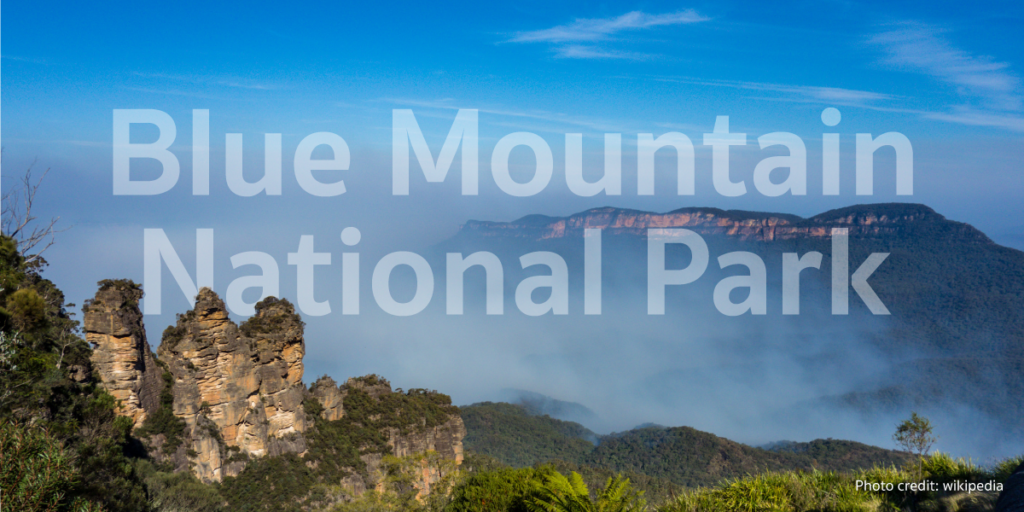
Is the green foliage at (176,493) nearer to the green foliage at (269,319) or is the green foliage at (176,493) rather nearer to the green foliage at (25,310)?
Answer: the green foliage at (25,310)

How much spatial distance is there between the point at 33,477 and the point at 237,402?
97.1ft

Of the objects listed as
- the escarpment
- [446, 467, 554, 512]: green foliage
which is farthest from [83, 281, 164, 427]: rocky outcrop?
[446, 467, 554, 512]: green foliage

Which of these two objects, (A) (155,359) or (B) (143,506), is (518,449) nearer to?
(A) (155,359)

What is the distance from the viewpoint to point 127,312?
28.5m

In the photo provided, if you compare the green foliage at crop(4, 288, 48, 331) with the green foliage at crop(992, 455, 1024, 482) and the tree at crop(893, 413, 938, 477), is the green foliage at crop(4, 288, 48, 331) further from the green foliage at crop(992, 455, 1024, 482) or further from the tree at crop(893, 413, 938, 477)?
the tree at crop(893, 413, 938, 477)

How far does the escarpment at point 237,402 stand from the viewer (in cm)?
2833

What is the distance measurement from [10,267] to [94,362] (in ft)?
34.5

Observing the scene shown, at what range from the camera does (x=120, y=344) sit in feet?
92.4

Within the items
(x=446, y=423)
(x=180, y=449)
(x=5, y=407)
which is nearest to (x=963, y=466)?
(x=5, y=407)

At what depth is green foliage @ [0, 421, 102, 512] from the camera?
6953 mm

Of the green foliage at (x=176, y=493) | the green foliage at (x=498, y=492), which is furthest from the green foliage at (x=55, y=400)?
the green foliage at (x=498, y=492)

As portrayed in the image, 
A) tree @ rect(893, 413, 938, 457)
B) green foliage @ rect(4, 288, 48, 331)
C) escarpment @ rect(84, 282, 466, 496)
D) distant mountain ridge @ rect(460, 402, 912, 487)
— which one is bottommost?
distant mountain ridge @ rect(460, 402, 912, 487)

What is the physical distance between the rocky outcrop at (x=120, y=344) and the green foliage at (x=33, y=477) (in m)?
23.4

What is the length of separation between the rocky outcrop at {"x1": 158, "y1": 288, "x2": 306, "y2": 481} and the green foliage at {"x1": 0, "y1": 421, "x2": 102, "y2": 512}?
2617 centimetres
